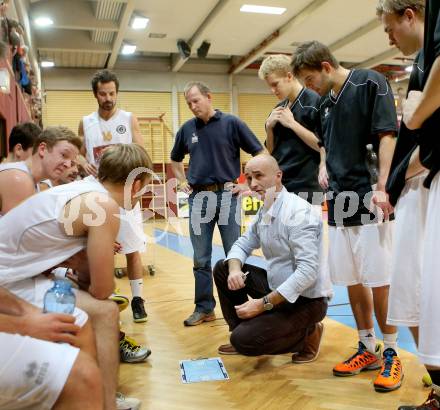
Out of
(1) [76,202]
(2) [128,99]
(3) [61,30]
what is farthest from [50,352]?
(2) [128,99]

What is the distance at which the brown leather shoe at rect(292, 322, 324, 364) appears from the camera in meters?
2.91

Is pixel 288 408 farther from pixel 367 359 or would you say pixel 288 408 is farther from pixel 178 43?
pixel 178 43

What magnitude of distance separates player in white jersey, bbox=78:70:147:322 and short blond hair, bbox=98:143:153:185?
1620 millimetres

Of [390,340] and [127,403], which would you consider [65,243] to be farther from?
[390,340]

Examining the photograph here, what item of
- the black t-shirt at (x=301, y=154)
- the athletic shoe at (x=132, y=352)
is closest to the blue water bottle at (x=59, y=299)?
the athletic shoe at (x=132, y=352)

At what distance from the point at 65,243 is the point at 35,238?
0.40ft

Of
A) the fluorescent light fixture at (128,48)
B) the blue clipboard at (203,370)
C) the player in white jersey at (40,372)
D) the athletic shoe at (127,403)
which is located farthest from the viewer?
the fluorescent light fixture at (128,48)

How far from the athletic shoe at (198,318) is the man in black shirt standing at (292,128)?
129 centimetres

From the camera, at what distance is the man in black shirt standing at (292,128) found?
3.28m

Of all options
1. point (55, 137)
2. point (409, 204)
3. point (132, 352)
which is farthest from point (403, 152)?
point (132, 352)

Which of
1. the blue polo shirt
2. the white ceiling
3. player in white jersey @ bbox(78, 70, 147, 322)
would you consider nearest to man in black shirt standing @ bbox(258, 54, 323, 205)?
the blue polo shirt

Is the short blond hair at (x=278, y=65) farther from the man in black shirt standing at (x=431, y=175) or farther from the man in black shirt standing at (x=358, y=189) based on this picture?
the man in black shirt standing at (x=431, y=175)

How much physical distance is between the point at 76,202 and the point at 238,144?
2385 millimetres

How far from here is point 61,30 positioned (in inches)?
522
